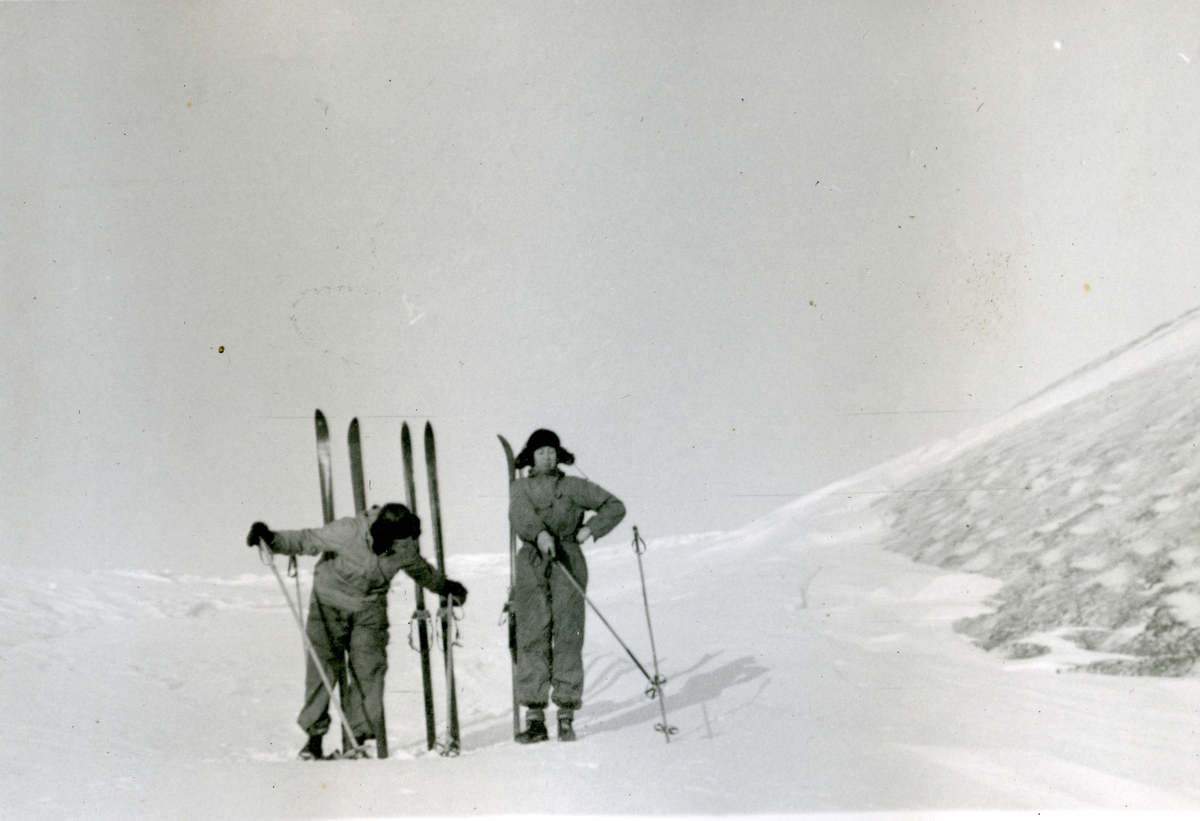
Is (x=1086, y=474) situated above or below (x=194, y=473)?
below

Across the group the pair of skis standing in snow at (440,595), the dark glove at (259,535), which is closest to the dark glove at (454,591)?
the pair of skis standing in snow at (440,595)

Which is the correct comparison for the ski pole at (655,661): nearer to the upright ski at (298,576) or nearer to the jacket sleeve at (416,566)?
the jacket sleeve at (416,566)

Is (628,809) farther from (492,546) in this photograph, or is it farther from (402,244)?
(402,244)

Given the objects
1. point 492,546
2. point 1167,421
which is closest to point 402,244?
point 492,546

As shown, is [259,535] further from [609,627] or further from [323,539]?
[609,627]

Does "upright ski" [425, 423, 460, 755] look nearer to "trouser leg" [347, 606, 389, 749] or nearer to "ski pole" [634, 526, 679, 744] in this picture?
"trouser leg" [347, 606, 389, 749]

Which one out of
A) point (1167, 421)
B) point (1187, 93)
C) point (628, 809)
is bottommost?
point (628, 809)

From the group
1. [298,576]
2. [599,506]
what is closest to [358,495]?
[298,576]
